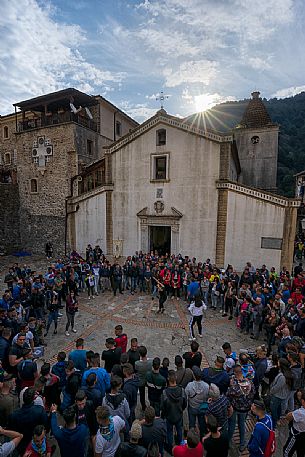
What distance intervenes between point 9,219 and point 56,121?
10.5 meters

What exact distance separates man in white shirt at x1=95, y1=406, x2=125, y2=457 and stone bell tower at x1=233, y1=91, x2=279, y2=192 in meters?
25.7

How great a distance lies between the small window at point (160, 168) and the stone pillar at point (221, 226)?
4223mm

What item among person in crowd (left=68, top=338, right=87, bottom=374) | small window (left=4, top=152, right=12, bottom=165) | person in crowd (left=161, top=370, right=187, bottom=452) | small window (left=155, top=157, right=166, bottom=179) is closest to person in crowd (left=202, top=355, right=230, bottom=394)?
person in crowd (left=161, top=370, right=187, bottom=452)

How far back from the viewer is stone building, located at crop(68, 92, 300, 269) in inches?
570

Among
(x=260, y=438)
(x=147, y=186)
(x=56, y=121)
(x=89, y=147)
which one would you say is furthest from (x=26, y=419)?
(x=56, y=121)

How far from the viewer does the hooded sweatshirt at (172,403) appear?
4258 millimetres

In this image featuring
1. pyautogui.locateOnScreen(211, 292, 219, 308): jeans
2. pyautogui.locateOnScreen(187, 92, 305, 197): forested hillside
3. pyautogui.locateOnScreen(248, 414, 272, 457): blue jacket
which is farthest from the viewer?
pyautogui.locateOnScreen(187, 92, 305, 197): forested hillside

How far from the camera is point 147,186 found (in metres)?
17.5

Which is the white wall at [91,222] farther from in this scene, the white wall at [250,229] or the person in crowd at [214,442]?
the person in crowd at [214,442]

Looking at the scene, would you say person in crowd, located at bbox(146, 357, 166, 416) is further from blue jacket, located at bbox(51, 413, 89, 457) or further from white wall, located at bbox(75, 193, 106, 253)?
white wall, located at bbox(75, 193, 106, 253)

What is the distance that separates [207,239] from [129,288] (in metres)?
5.78

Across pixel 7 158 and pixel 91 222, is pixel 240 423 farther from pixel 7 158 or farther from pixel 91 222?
pixel 7 158

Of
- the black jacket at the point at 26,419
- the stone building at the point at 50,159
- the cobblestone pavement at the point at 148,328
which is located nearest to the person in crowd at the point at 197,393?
the black jacket at the point at 26,419

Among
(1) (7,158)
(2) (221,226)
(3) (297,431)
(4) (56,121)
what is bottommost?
(3) (297,431)
